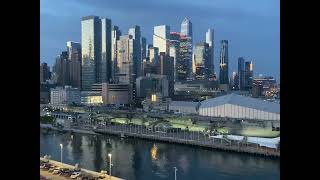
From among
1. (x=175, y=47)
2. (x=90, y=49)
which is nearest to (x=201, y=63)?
(x=175, y=47)

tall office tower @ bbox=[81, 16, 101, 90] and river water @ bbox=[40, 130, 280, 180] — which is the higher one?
tall office tower @ bbox=[81, 16, 101, 90]

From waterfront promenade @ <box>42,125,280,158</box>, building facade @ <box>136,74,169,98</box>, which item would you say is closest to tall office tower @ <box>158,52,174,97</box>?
building facade @ <box>136,74,169,98</box>

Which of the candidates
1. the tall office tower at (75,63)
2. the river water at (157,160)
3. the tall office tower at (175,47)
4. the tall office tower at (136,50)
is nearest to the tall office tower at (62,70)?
the tall office tower at (75,63)

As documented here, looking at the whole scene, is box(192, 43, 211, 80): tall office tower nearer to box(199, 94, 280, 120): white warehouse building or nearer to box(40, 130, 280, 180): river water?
box(199, 94, 280, 120): white warehouse building

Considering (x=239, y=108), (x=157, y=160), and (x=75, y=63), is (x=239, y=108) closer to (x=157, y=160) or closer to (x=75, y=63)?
(x=157, y=160)

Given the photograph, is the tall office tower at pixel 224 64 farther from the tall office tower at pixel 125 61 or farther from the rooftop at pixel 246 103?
the rooftop at pixel 246 103

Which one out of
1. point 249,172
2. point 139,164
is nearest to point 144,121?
point 139,164
